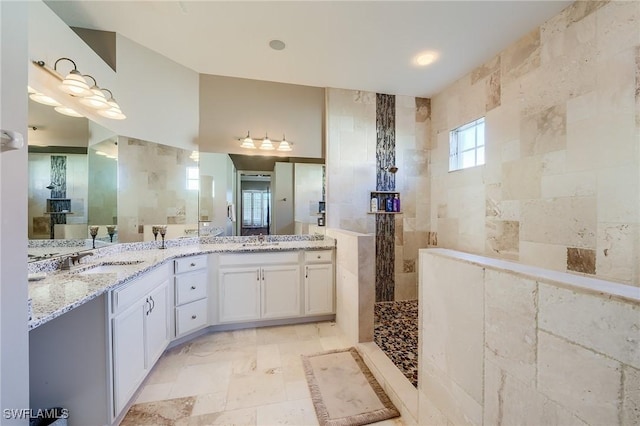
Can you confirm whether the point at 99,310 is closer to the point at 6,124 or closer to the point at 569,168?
the point at 6,124

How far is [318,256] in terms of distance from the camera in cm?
282

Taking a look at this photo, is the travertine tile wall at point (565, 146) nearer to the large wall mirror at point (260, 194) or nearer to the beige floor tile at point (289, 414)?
the large wall mirror at point (260, 194)

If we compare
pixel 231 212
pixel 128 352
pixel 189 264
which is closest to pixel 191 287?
pixel 189 264

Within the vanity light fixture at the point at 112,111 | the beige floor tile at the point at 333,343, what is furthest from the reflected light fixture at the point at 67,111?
the beige floor tile at the point at 333,343

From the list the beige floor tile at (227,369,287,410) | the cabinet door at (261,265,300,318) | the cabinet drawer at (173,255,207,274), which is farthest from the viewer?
the cabinet door at (261,265,300,318)

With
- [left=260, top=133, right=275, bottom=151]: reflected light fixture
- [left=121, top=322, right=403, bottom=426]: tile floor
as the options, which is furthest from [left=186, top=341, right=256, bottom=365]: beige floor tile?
[left=260, top=133, right=275, bottom=151]: reflected light fixture

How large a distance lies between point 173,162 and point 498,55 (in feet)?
12.3

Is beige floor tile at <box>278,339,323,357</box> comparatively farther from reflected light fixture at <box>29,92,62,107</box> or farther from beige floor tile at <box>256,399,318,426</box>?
reflected light fixture at <box>29,92,62,107</box>

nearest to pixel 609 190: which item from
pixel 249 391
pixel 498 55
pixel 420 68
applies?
pixel 498 55

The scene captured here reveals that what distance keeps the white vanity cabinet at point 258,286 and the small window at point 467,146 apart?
8.13 feet

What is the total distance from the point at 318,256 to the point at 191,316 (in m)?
1.43

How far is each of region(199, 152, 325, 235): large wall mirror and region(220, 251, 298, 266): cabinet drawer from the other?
0.50 m

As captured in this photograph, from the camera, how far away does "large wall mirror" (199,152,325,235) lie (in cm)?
300

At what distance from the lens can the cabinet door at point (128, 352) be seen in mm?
1429
